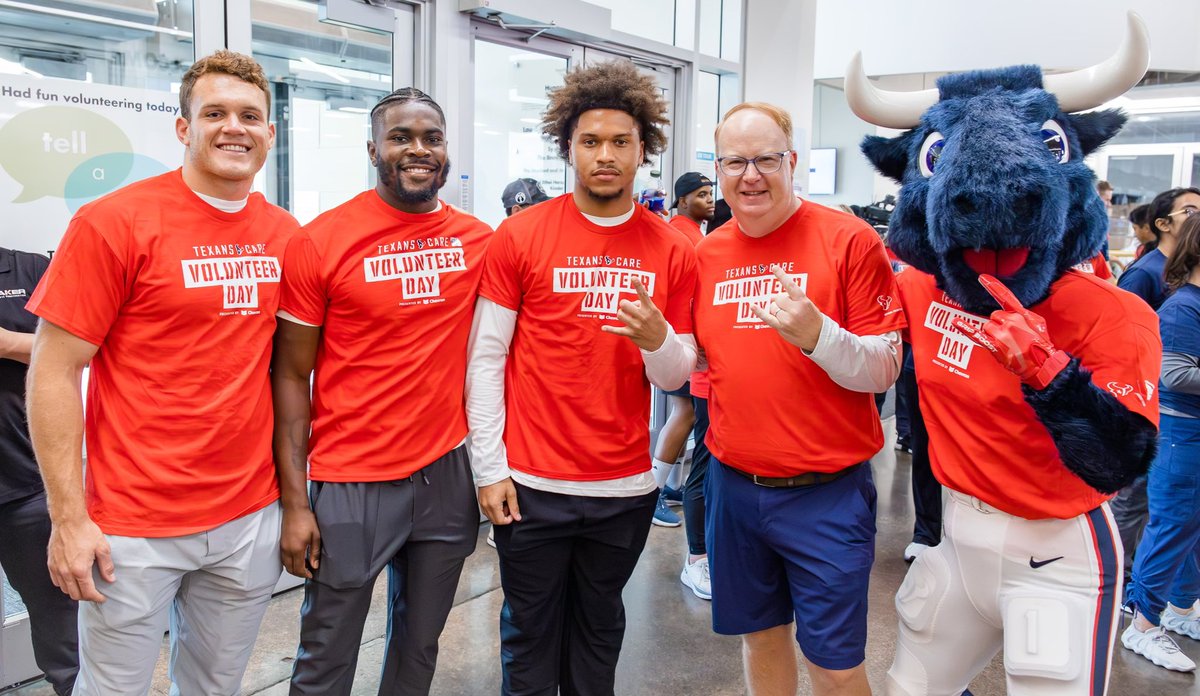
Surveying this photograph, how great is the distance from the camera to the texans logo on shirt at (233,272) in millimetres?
1925

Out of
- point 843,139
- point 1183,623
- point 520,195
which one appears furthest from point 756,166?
point 843,139

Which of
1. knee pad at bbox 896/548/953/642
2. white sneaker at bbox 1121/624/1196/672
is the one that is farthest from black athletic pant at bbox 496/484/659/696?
white sneaker at bbox 1121/624/1196/672

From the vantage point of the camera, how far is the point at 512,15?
4387 millimetres

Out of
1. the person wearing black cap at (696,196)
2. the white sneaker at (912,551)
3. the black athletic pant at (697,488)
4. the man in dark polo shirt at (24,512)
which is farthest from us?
the person wearing black cap at (696,196)

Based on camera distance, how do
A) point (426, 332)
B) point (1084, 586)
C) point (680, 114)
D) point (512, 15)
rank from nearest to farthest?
1. point (1084, 586)
2. point (426, 332)
3. point (512, 15)
4. point (680, 114)

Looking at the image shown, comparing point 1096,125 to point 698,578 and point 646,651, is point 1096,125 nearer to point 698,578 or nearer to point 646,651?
point 646,651

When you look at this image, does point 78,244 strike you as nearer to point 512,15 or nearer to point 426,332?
point 426,332

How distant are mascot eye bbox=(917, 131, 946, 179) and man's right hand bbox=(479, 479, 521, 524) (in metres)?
1.27

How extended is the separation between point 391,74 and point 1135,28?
10.9 feet

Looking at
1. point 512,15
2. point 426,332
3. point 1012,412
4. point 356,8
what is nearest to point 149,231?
point 426,332

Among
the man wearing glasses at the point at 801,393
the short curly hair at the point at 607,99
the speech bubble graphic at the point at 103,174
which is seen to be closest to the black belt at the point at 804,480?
the man wearing glasses at the point at 801,393

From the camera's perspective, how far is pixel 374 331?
7.03ft

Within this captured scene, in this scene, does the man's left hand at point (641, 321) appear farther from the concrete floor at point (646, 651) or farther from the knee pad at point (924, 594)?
the concrete floor at point (646, 651)

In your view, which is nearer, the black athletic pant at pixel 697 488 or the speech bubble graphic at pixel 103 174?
the speech bubble graphic at pixel 103 174
